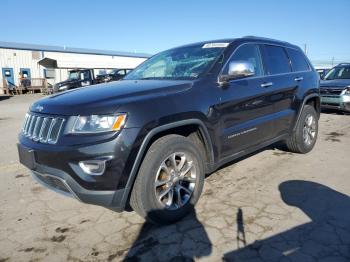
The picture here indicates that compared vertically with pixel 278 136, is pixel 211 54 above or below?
above

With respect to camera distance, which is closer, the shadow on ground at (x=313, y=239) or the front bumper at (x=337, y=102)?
the shadow on ground at (x=313, y=239)

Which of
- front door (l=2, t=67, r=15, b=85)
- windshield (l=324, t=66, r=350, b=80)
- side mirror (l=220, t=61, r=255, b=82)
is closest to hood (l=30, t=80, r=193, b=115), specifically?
side mirror (l=220, t=61, r=255, b=82)

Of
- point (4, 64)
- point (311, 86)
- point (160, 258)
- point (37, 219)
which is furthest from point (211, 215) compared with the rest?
point (4, 64)

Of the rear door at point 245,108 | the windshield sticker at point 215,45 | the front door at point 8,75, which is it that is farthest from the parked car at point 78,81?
the rear door at point 245,108

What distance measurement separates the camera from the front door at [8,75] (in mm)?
29764

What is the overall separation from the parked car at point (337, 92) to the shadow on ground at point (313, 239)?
23.8ft

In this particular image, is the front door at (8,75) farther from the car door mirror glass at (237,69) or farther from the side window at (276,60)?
the car door mirror glass at (237,69)

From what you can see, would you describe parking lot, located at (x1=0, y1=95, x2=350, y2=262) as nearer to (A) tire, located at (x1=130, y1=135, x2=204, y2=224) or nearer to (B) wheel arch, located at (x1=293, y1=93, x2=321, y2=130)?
(A) tire, located at (x1=130, y1=135, x2=204, y2=224)

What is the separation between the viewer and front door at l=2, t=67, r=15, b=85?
29764 millimetres

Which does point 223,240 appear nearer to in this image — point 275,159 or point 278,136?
point 278,136

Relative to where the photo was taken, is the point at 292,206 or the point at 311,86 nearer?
the point at 292,206

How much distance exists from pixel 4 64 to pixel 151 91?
31322mm

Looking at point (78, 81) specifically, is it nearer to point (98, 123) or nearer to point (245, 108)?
point (245, 108)

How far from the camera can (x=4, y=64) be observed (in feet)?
98.3
